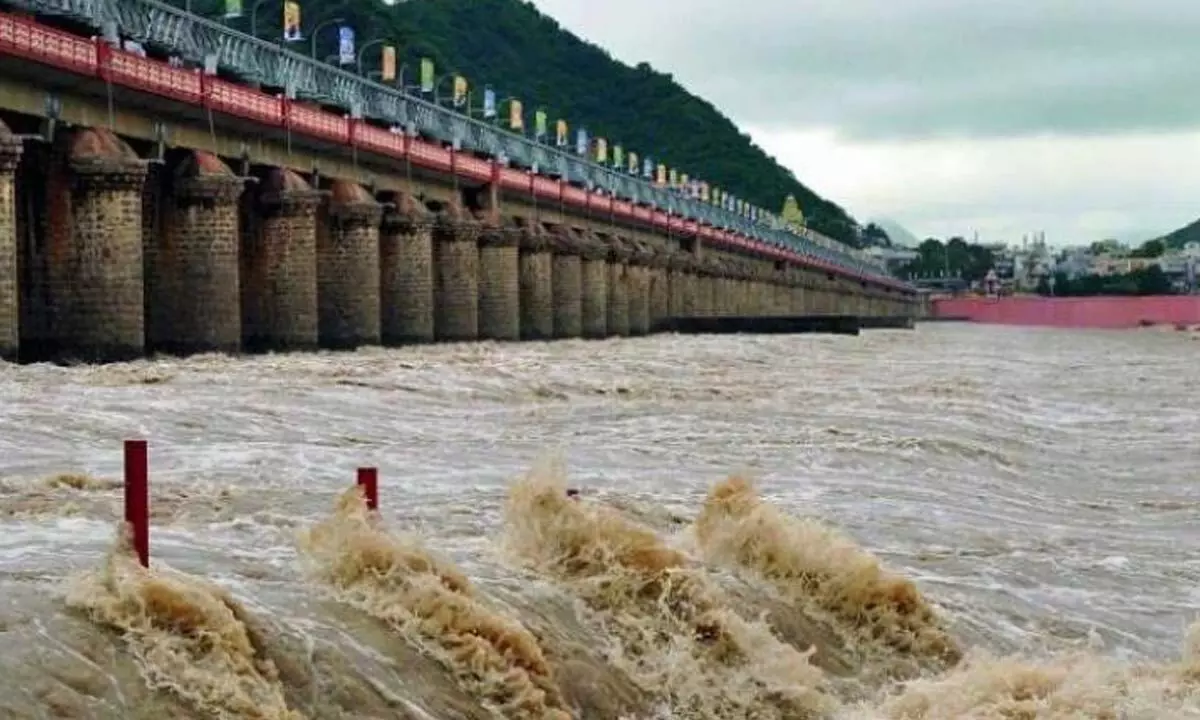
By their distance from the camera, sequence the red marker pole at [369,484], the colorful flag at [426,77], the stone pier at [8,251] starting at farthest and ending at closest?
1. the colorful flag at [426,77]
2. the stone pier at [8,251]
3. the red marker pole at [369,484]

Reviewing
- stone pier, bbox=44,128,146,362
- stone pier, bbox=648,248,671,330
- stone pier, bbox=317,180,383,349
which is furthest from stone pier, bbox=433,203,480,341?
stone pier, bbox=648,248,671,330

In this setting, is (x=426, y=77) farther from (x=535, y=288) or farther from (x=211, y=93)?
(x=211, y=93)

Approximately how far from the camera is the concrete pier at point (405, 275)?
191 ft

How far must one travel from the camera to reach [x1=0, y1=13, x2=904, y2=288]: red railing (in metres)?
36.9

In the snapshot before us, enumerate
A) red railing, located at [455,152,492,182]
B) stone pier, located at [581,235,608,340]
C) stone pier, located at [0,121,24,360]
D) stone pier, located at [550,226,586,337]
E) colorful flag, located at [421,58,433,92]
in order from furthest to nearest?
colorful flag, located at [421,58,433,92] < stone pier, located at [581,235,608,340] < stone pier, located at [550,226,586,337] < red railing, located at [455,152,492,182] < stone pier, located at [0,121,24,360]

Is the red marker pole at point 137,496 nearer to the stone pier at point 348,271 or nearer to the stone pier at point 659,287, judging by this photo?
the stone pier at point 348,271

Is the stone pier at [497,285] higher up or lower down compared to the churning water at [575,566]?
higher up

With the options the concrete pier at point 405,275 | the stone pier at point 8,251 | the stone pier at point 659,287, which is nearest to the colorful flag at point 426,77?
the stone pier at point 659,287

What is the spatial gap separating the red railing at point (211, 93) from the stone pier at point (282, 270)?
2.02 metres

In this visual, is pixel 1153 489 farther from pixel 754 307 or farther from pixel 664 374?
pixel 754 307

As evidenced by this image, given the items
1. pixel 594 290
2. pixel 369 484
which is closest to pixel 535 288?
pixel 594 290

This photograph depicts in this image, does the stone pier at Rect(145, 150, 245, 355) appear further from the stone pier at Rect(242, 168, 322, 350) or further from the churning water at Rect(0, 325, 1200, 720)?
the churning water at Rect(0, 325, 1200, 720)

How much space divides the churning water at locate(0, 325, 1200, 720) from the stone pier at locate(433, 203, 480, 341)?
1381 inches

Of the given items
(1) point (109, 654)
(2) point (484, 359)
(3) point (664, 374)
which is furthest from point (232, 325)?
(1) point (109, 654)
